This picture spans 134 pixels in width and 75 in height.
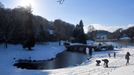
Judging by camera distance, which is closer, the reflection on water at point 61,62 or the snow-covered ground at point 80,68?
the snow-covered ground at point 80,68

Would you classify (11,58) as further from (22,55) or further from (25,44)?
(25,44)

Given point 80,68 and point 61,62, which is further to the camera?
point 61,62

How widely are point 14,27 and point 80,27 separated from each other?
55483mm

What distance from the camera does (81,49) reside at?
10900 cm

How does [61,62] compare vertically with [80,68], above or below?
below

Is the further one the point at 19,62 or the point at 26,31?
the point at 26,31

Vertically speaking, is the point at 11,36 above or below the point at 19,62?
above

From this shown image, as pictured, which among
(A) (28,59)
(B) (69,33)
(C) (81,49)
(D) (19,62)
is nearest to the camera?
(D) (19,62)

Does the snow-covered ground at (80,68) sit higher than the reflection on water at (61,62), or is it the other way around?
the snow-covered ground at (80,68)

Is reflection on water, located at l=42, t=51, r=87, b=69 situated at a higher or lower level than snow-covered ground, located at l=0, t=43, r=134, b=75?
lower

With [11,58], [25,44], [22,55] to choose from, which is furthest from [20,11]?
[11,58]

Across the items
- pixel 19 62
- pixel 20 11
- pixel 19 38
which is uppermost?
pixel 20 11

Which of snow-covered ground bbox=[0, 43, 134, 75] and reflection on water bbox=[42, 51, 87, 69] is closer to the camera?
snow-covered ground bbox=[0, 43, 134, 75]

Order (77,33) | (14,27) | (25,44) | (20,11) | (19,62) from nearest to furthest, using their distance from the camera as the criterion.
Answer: (19,62)
(25,44)
(14,27)
(20,11)
(77,33)
